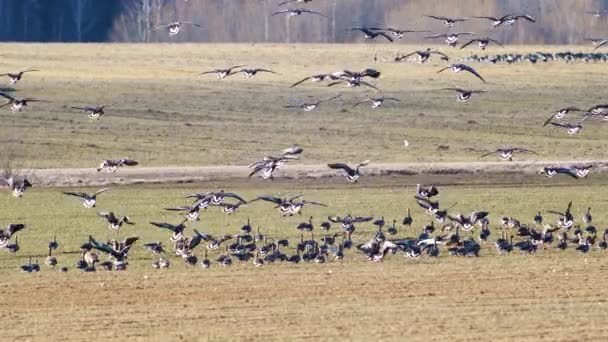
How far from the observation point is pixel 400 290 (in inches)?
900

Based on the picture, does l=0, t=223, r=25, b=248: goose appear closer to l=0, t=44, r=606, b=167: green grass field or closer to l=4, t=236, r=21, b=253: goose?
l=4, t=236, r=21, b=253: goose

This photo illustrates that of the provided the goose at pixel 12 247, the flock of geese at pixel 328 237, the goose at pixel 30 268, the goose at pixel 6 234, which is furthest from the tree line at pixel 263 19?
the goose at pixel 30 268

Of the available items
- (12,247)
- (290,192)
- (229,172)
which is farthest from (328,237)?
(229,172)

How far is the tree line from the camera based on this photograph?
6731 centimetres

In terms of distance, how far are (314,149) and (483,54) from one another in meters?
31.8

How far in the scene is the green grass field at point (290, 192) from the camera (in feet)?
67.0

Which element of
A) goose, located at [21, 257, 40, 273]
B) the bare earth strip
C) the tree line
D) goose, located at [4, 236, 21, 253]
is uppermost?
the tree line

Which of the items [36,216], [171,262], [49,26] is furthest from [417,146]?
[49,26]

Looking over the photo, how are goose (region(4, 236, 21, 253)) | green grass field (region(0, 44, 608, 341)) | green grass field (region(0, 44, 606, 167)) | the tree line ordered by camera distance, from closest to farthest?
green grass field (region(0, 44, 608, 341)), goose (region(4, 236, 21, 253)), green grass field (region(0, 44, 606, 167)), the tree line

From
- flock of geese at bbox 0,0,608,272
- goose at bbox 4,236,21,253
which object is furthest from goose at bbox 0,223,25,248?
goose at bbox 4,236,21,253

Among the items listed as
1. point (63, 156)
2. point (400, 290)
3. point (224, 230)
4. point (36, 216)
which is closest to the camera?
point (400, 290)

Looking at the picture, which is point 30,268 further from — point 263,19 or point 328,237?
point 263,19

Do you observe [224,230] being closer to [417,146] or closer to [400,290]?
[400,290]

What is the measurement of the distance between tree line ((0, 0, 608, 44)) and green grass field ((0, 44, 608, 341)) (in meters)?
1.77
